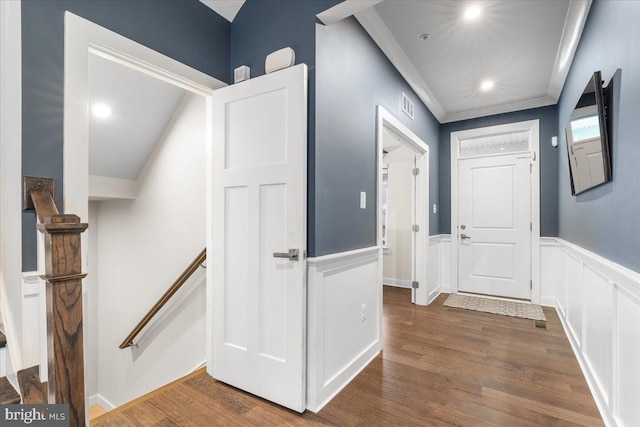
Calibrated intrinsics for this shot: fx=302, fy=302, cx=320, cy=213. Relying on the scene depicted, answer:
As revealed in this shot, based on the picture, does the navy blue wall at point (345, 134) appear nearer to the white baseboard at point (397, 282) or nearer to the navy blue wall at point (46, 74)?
the navy blue wall at point (46, 74)

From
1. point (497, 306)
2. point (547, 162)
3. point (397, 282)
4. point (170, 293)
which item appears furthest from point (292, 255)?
point (547, 162)

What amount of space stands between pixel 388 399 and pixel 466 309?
2296 millimetres

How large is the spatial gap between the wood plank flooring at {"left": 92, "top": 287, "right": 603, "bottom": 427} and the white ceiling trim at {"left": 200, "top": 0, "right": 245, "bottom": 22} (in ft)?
8.44

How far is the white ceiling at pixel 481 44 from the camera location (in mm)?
2230

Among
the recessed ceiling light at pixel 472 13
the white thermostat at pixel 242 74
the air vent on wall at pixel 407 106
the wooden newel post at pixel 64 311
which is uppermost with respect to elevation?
the recessed ceiling light at pixel 472 13

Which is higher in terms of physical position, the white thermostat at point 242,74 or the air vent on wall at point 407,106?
the air vent on wall at point 407,106

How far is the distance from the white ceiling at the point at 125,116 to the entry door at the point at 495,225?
13.1 feet

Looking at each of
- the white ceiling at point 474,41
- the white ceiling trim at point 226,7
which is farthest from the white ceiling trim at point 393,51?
the white ceiling trim at point 226,7

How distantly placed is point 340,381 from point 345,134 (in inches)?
65.8

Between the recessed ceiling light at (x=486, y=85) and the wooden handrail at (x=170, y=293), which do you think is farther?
the recessed ceiling light at (x=486, y=85)

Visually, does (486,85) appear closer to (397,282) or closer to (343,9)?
(343,9)

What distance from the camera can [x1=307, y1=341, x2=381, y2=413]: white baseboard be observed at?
1.79m

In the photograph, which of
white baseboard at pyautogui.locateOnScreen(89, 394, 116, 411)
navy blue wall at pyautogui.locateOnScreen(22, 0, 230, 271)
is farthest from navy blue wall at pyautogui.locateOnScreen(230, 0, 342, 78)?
white baseboard at pyautogui.locateOnScreen(89, 394, 116, 411)

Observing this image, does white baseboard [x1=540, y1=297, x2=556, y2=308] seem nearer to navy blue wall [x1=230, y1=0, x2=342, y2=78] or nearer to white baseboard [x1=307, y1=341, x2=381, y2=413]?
white baseboard [x1=307, y1=341, x2=381, y2=413]
